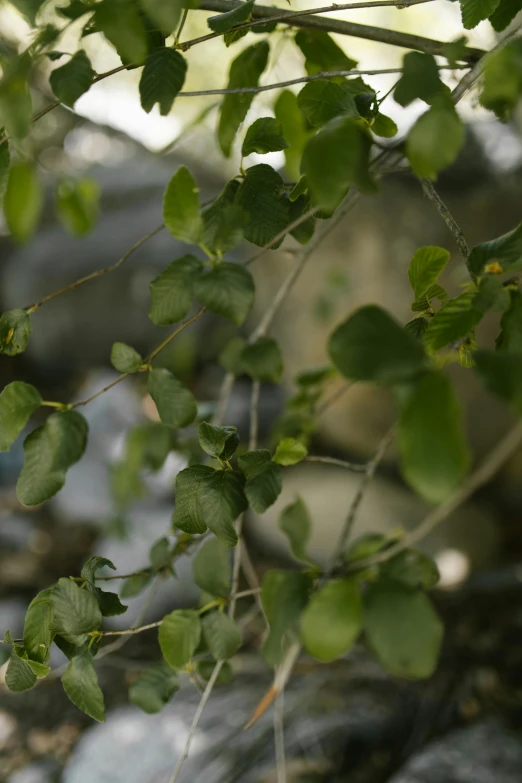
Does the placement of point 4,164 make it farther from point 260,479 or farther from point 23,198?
point 260,479

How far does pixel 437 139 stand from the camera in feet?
1.20

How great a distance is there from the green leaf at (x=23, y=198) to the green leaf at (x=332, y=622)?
0.88ft

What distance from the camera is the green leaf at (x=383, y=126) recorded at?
0.53m

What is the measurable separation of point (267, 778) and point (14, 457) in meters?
2.52

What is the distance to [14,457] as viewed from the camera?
3291mm

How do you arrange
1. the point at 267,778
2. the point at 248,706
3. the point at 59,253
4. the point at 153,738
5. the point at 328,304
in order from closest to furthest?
1. the point at 267,778
2. the point at 153,738
3. the point at 248,706
4. the point at 328,304
5. the point at 59,253

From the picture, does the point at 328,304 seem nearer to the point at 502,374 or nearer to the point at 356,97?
the point at 356,97

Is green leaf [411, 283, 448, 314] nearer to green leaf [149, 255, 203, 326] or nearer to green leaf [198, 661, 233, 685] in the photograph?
green leaf [149, 255, 203, 326]

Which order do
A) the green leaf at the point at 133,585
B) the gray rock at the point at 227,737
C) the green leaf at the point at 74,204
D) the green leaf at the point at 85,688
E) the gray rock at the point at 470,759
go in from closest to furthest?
the green leaf at the point at 85,688, the green leaf at the point at 74,204, the green leaf at the point at 133,585, the gray rock at the point at 470,759, the gray rock at the point at 227,737

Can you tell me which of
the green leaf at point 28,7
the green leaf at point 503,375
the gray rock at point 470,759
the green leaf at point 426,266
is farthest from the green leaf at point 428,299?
the gray rock at point 470,759

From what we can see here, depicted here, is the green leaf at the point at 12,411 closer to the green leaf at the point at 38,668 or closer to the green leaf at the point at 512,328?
the green leaf at the point at 38,668

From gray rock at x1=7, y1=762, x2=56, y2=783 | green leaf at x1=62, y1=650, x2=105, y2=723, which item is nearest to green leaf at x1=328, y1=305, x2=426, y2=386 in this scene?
green leaf at x1=62, y1=650, x2=105, y2=723

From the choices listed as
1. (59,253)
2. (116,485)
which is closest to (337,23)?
(116,485)

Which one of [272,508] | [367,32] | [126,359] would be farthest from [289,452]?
[272,508]
